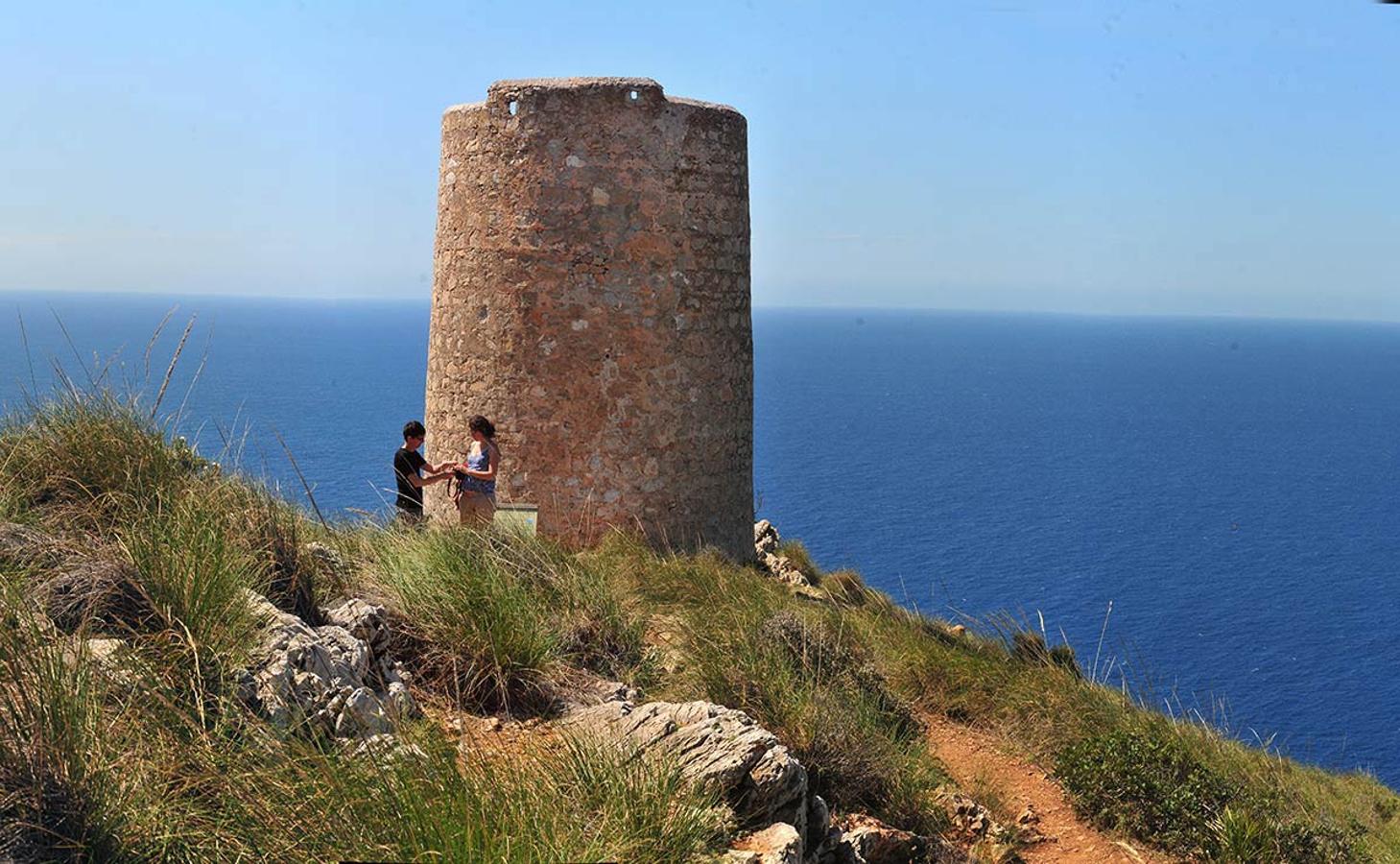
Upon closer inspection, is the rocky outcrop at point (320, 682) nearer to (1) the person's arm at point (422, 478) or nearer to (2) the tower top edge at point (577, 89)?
(1) the person's arm at point (422, 478)

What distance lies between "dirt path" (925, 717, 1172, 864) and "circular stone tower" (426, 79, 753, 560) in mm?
3650

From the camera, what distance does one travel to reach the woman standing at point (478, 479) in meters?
9.18

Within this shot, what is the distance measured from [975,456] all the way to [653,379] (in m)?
69.7

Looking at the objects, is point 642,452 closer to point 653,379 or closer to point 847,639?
point 653,379

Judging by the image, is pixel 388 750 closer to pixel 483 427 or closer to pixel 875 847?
pixel 875 847

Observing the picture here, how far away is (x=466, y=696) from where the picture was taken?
5.21 meters

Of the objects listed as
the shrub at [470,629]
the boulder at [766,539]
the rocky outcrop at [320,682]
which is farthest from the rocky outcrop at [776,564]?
the rocky outcrop at [320,682]

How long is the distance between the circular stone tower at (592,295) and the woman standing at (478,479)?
2.63ft

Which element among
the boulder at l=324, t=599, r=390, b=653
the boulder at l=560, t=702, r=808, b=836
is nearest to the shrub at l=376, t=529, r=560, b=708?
the boulder at l=324, t=599, r=390, b=653

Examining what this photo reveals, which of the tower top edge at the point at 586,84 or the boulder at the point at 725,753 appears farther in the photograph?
the tower top edge at the point at 586,84

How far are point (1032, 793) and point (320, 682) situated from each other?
4.09 metres

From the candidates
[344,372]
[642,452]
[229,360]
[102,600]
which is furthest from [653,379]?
[229,360]

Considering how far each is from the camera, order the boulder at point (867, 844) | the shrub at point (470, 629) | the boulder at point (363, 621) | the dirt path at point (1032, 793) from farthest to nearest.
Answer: the dirt path at point (1032, 793), the shrub at point (470, 629), the boulder at point (363, 621), the boulder at point (867, 844)

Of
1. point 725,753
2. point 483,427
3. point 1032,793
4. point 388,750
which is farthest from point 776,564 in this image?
point 388,750
